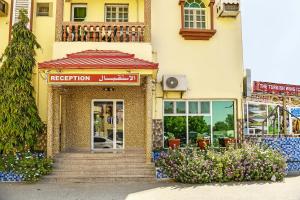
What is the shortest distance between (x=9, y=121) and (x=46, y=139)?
184 centimetres

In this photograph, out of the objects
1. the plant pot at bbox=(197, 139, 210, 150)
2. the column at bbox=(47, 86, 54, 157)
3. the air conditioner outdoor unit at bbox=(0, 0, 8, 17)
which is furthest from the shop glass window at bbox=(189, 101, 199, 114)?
the air conditioner outdoor unit at bbox=(0, 0, 8, 17)

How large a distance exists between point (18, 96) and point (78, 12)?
4838mm

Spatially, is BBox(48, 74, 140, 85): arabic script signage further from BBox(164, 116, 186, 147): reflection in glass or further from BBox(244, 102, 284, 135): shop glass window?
BBox(244, 102, 284, 135): shop glass window

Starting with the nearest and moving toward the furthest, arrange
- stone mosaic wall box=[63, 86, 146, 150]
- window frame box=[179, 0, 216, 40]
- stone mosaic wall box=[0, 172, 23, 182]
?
stone mosaic wall box=[0, 172, 23, 182] < window frame box=[179, 0, 216, 40] < stone mosaic wall box=[63, 86, 146, 150]

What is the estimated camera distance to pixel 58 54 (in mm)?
14773

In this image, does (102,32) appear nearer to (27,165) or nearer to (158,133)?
(158,133)

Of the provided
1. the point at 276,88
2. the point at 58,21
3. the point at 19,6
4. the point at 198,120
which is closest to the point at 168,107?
the point at 198,120

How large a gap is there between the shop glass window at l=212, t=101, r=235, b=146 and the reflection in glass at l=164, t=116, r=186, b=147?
4.25ft

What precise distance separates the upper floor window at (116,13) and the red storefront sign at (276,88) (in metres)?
7.86

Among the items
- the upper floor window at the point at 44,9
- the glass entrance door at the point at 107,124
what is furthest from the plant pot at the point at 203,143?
the upper floor window at the point at 44,9

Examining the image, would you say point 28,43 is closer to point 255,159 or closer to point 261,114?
point 255,159

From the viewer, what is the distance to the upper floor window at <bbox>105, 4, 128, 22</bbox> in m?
16.5

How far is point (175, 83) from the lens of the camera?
15414 mm

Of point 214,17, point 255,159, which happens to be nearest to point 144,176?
point 255,159
